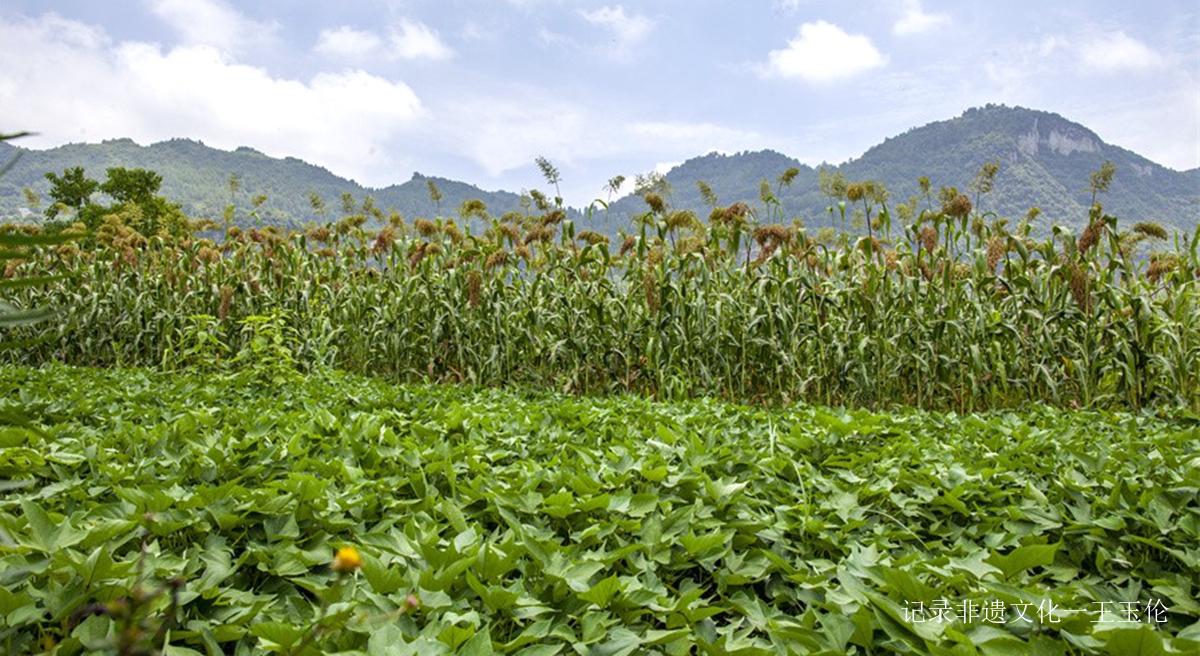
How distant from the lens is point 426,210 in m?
57.9

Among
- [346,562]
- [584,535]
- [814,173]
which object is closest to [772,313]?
[584,535]

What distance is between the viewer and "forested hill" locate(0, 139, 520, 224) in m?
57.6

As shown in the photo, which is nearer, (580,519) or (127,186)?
(580,519)

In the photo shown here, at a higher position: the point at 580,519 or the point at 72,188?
the point at 72,188

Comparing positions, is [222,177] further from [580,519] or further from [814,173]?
[580,519]

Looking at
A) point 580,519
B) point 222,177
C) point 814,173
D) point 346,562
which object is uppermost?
point 814,173

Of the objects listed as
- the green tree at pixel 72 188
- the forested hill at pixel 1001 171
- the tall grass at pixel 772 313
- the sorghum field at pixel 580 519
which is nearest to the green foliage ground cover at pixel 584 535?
the sorghum field at pixel 580 519

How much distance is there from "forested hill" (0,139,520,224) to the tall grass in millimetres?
46585

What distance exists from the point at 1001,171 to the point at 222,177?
7741cm

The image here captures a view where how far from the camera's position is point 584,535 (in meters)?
1.45

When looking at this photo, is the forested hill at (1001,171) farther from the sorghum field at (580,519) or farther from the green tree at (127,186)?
the sorghum field at (580,519)

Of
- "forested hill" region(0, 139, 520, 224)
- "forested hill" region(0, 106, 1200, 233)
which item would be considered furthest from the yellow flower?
"forested hill" region(0, 139, 520, 224)

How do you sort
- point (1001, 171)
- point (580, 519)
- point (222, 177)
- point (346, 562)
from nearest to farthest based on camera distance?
point (346, 562) → point (580, 519) → point (1001, 171) → point (222, 177)

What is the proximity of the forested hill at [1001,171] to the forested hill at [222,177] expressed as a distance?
1799 centimetres
